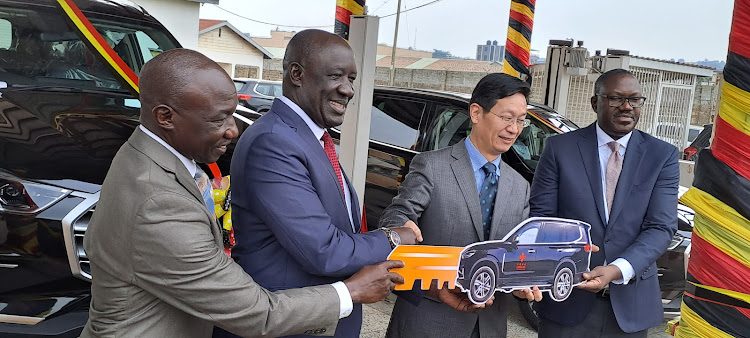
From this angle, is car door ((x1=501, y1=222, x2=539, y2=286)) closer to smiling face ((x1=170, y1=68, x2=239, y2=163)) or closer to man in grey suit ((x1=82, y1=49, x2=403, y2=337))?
man in grey suit ((x1=82, y1=49, x2=403, y2=337))

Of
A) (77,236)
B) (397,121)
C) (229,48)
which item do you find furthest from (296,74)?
(229,48)

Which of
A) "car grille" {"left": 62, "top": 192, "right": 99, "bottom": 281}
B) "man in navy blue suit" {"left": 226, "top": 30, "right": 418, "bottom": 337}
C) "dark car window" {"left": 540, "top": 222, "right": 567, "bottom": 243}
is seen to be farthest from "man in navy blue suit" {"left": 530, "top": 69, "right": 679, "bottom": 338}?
"car grille" {"left": 62, "top": 192, "right": 99, "bottom": 281}

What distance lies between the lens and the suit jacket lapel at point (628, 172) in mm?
3148

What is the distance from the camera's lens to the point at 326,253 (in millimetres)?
2166

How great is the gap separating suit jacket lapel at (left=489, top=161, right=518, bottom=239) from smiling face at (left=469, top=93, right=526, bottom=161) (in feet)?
0.39

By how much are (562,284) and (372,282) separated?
32.9 inches

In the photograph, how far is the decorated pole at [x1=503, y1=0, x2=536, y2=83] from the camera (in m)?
8.84

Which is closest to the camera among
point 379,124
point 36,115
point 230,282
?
point 230,282

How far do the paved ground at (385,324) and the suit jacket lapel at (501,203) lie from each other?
2.86 m

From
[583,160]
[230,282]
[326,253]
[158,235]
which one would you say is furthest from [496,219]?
[158,235]

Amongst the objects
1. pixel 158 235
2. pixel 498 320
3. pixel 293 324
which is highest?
pixel 158 235

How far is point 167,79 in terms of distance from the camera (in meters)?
1.92

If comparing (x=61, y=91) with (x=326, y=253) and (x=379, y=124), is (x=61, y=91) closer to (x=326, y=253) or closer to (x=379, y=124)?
(x=379, y=124)

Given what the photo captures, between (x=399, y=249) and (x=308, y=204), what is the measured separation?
0.35 meters
